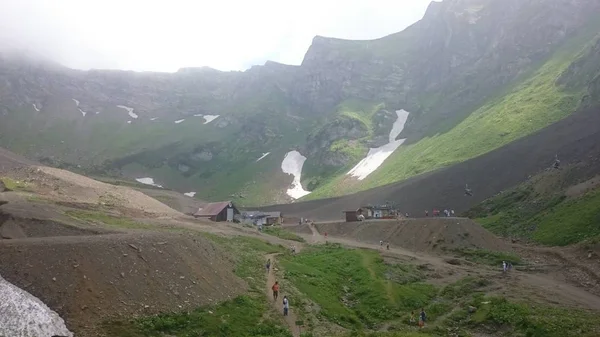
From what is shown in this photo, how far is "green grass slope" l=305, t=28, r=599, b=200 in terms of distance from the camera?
476 ft

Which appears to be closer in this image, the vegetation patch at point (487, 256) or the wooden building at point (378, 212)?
the vegetation patch at point (487, 256)

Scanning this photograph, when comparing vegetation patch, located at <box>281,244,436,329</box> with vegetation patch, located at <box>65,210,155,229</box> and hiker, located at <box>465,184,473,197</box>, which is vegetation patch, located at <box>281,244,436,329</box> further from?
hiker, located at <box>465,184,473,197</box>

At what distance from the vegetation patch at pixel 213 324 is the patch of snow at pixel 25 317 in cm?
268

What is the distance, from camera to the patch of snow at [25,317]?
2182 cm

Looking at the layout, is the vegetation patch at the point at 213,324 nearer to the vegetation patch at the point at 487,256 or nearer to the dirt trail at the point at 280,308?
the dirt trail at the point at 280,308

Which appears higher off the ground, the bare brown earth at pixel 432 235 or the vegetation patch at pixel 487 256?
the bare brown earth at pixel 432 235

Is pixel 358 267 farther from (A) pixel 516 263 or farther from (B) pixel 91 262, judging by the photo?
(B) pixel 91 262

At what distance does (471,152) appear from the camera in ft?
480

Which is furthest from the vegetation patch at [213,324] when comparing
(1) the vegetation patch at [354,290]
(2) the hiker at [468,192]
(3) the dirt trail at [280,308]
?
(2) the hiker at [468,192]

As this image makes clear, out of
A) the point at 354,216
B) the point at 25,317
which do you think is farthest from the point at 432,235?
the point at 25,317

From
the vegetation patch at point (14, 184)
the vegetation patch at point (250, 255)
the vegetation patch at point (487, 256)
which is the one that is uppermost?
the vegetation patch at point (14, 184)

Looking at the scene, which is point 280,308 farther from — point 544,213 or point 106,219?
point 544,213

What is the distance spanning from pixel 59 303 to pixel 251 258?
29.8 m

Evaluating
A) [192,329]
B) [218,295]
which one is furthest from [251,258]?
[192,329]
